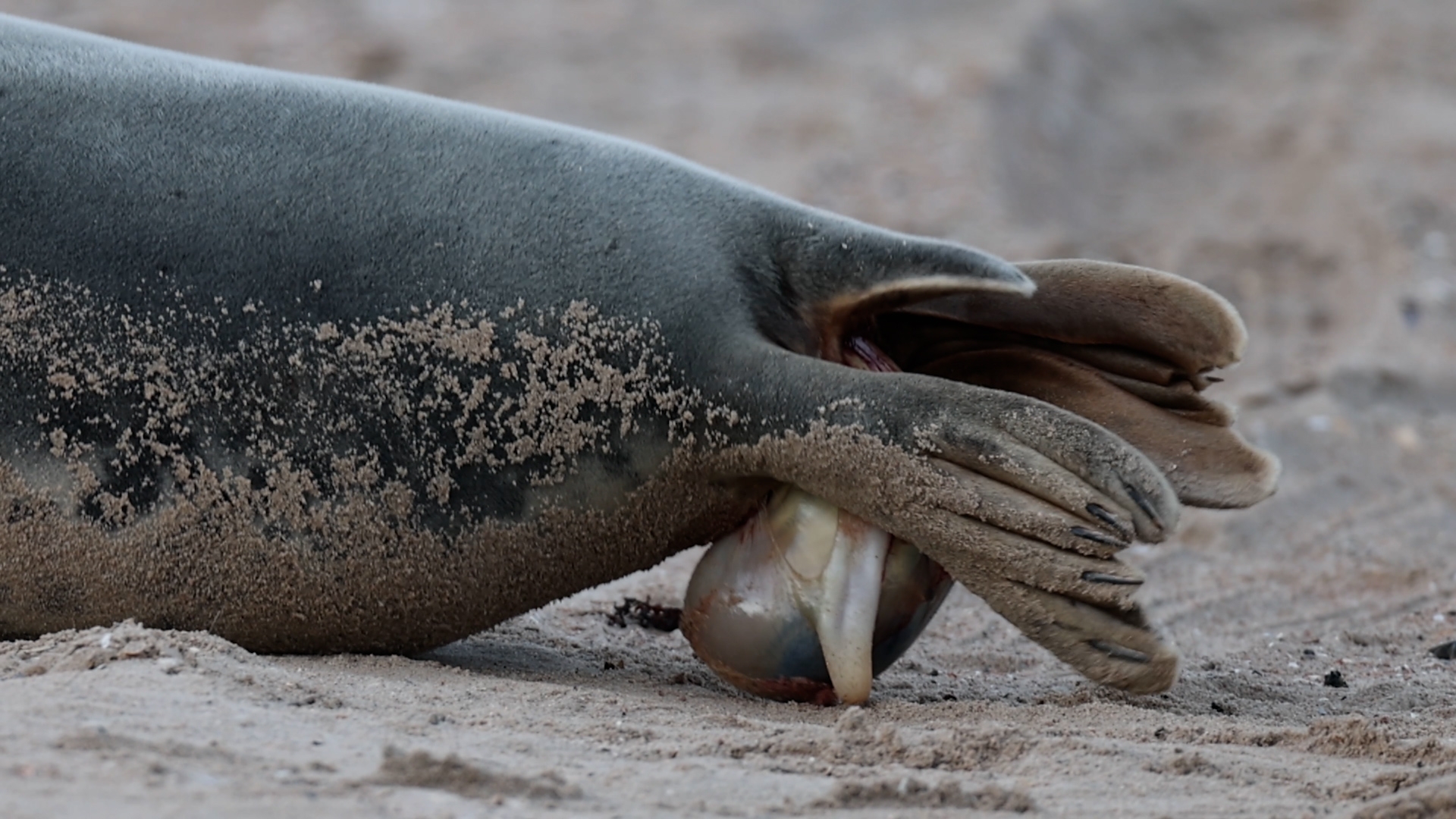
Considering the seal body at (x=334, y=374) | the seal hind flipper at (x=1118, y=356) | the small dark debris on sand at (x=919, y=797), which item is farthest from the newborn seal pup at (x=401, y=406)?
the small dark debris on sand at (x=919, y=797)

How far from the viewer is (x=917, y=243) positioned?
2.98 m

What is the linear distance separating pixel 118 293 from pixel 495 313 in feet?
1.92

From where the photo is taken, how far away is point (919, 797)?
223 centimetres

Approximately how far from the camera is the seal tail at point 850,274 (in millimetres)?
2941

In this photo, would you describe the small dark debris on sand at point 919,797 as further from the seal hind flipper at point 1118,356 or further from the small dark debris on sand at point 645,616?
the small dark debris on sand at point 645,616

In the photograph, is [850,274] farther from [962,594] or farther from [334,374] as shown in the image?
[962,594]

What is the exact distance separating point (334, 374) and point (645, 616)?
1.07 metres

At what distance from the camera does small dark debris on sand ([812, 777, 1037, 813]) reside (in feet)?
7.27

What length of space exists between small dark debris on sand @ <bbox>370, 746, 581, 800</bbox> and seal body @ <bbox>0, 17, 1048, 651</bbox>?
79 centimetres

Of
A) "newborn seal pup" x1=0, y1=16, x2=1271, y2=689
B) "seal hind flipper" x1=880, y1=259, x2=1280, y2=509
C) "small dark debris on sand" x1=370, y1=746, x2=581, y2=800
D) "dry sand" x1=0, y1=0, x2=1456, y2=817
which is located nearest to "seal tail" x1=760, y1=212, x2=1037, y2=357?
"newborn seal pup" x1=0, y1=16, x2=1271, y2=689

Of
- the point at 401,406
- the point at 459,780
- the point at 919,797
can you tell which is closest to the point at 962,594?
the point at 401,406

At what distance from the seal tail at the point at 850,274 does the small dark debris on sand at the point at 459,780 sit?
106 centimetres

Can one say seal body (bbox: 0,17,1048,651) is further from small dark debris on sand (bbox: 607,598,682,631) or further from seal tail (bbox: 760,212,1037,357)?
small dark debris on sand (bbox: 607,598,682,631)

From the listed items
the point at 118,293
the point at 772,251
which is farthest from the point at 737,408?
the point at 118,293
